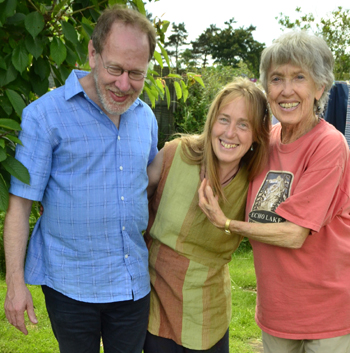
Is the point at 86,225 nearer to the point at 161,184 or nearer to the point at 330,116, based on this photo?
the point at 161,184

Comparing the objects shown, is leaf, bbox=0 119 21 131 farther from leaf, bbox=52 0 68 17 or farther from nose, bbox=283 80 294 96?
nose, bbox=283 80 294 96

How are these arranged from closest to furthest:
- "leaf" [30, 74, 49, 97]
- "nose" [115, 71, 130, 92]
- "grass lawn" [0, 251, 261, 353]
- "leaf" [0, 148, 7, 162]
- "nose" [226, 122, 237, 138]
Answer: "leaf" [0, 148, 7, 162]
"nose" [115, 71, 130, 92]
"leaf" [30, 74, 49, 97]
"nose" [226, 122, 237, 138]
"grass lawn" [0, 251, 261, 353]

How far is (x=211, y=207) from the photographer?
7.08ft

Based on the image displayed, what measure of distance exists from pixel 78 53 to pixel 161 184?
2.60ft

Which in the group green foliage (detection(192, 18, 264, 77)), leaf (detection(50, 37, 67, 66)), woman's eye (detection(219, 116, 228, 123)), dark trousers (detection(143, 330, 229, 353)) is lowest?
dark trousers (detection(143, 330, 229, 353))

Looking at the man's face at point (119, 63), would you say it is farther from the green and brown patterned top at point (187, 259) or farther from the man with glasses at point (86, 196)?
the green and brown patterned top at point (187, 259)

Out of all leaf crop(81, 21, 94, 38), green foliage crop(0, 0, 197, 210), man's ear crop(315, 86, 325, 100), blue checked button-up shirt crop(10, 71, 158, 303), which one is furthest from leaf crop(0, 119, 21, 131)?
man's ear crop(315, 86, 325, 100)

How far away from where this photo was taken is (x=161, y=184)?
236cm

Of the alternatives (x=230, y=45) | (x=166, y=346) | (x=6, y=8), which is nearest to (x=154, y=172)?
(x=166, y=346)

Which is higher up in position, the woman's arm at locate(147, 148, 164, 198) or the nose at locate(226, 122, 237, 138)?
the nose at locate(226, 122, 237, 138)

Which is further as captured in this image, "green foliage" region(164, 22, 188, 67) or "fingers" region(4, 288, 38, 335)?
"green foliage" region(164, 22, 188, 67)

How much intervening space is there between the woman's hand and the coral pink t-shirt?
0.17 metres

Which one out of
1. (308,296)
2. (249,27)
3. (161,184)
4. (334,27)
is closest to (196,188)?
(161,184)

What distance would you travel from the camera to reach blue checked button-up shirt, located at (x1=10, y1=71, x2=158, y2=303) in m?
1.94
